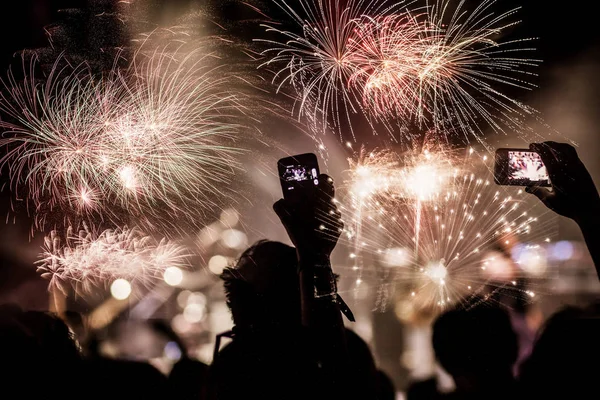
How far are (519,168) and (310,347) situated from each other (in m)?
1.66

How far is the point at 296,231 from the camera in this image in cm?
204

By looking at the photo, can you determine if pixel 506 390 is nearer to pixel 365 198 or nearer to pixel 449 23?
pixel 449 23

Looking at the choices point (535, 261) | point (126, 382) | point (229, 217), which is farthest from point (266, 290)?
point (229, 217)

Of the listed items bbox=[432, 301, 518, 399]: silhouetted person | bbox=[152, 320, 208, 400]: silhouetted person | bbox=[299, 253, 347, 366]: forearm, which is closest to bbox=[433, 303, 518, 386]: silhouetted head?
bbox=[432, 301, 518, 399]: silhouetted person

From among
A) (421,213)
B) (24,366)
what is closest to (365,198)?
(421,213)

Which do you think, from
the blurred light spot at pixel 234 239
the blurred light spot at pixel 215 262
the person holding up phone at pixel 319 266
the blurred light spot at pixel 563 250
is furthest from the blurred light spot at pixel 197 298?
the person holding up phone at pixel 319 266

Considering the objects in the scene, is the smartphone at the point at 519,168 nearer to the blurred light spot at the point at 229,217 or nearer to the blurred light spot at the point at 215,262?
the blurred light spot at the point at 229,217

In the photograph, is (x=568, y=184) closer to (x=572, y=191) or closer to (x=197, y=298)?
(x=572, y=191)

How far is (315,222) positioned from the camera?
210 cm

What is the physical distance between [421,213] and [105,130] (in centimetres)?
482

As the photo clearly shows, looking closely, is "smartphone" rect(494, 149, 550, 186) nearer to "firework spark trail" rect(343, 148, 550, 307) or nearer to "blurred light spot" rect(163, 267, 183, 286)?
"firework spark trail" rect(343, 148, 550, 307)

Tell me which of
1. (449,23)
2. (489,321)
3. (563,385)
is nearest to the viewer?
(563,385)

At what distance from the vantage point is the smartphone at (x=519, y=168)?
2537 millimetres

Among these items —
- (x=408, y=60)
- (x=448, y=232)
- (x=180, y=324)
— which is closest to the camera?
(x=408, y=60)
